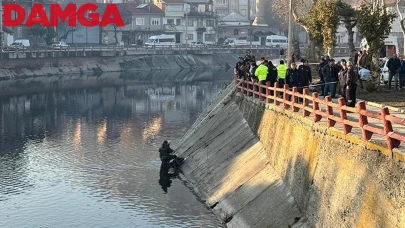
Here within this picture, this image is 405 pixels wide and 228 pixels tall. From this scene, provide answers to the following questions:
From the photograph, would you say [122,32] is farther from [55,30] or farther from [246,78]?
[246,78]

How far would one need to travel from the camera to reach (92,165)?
41.0 m

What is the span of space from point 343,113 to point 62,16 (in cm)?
11941

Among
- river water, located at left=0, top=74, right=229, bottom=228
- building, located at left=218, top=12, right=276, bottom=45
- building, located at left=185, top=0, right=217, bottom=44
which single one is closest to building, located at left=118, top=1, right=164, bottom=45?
building, located at left=185, top=0, right=217, bottom=44

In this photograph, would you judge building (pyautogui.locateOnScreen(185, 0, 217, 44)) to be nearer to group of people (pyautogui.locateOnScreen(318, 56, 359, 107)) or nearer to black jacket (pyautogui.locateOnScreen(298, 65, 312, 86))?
group of people (pyautogui.locateOnScreen(318, 56, 359, 107))

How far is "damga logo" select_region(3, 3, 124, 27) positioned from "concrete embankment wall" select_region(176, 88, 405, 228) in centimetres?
9157

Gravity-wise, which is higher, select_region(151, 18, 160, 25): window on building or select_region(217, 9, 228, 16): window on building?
select_region(217, 9, 228, 16): window on building

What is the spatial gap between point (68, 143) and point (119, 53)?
240ft

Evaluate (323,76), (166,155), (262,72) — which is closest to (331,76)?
(323,76)

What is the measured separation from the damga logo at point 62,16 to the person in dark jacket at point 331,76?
318ft

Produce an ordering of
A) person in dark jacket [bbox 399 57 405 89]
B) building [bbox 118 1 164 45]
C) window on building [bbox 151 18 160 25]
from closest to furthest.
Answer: person in dark jacket [bbox 399 57 405 89]
building [bbox 118 1 164 45]
window on building [bbox 151 18 160 25]

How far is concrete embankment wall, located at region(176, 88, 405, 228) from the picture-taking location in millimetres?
18750

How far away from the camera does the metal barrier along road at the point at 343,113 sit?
18484 mm

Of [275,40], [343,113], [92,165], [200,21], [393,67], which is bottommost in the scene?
[92,165]

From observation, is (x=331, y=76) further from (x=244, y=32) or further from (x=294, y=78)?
(x=244, y=32)
